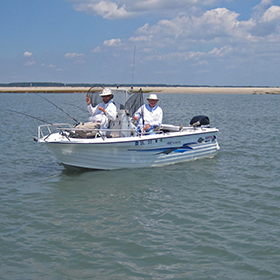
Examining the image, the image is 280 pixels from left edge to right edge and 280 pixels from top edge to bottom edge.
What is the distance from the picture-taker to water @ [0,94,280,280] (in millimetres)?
5676

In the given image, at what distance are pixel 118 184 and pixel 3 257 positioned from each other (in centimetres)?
419

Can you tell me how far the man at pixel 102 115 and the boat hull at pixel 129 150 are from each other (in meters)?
0.56

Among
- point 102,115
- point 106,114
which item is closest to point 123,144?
point 106,114

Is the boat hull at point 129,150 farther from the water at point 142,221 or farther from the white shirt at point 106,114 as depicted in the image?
the white shirt at point 106,114

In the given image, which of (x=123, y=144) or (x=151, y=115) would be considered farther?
(x=151, y=115)

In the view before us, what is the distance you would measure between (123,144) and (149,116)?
5.56 ft

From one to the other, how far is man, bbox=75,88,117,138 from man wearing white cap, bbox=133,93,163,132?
949 mm

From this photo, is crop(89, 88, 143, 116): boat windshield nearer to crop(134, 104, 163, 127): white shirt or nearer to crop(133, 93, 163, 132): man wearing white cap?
crop(133, 93, 163, 132): man wearing white cap

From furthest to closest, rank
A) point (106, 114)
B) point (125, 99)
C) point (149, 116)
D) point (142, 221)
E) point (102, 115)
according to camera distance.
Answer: point (149, 116) < point (125, 99) < point (102, 115) < point (106, 114) < point (142, 221)

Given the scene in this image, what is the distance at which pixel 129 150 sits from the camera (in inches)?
418

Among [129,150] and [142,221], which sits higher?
[129,150]

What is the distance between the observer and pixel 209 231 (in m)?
6.82

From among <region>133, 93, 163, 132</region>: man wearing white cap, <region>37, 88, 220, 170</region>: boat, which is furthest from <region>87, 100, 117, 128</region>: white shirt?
<region>133, 93, 163, 132</region>: man wearing white cap

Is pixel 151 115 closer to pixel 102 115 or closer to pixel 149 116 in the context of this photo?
pixel 149 116
